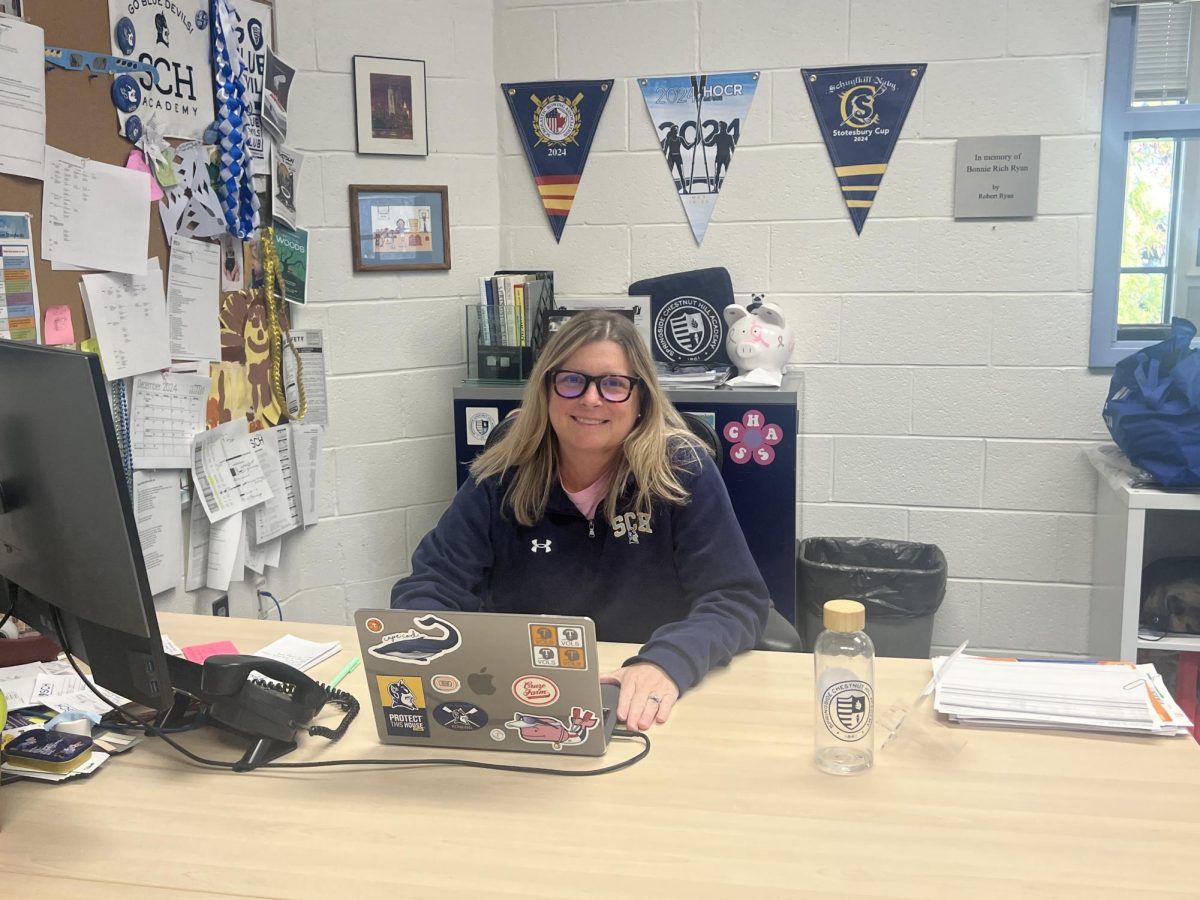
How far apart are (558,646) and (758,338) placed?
1892mm

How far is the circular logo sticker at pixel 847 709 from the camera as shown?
4.19 feet

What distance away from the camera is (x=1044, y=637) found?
3188mm

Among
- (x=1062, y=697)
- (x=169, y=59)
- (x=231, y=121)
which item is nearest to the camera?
(x=1062, y=697)

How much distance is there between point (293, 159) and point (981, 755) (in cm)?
224

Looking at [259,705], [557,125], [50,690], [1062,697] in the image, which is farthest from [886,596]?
[50,690]

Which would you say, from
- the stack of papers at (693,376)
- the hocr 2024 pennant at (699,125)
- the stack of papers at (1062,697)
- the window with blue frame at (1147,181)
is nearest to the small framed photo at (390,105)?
the hocr 2024 pennant at (699,125)

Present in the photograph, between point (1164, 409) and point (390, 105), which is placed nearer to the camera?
point (1164, 409)

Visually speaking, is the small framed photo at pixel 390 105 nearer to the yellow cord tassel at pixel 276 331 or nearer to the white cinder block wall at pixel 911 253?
the white cinder block wall at pixel 911 253

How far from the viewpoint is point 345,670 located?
1656mm

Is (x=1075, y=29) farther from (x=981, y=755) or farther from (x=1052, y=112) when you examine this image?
(x=981, y=755)

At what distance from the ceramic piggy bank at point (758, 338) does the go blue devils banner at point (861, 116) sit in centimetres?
37

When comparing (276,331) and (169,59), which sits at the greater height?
(169,59)

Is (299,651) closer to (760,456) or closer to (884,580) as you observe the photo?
(760,456)

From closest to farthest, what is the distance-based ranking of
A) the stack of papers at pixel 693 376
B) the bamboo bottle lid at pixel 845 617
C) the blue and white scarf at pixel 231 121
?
1. the bamboo bottle lid at pixel 845 617
2. the blue and white scarf at pixel 231 121
3. the stack of papers at pixel 693 376
